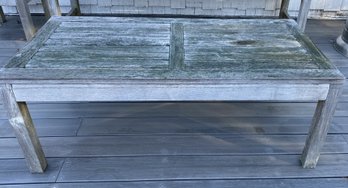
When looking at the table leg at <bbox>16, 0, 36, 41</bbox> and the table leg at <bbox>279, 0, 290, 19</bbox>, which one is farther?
the table leg at <bbox>279, 0, 290, 19</bbox>

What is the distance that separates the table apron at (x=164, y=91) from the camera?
1218 millimetres

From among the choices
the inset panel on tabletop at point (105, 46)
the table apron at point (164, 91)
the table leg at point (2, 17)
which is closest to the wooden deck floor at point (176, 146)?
the table apron at point (164, 91)


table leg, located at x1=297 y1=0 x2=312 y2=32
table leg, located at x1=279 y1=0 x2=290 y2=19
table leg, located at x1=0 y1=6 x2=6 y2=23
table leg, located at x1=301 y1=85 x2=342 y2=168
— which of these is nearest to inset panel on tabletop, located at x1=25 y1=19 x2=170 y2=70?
table leg, located at x1=301 y1=85 x2=342 y2=168

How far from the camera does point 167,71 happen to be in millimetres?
1236

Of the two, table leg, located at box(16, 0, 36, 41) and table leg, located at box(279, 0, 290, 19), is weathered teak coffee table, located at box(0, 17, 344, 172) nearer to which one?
table leg, located at box(16, 0, 36, 41)

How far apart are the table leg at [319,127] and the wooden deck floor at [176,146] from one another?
0.07 meters

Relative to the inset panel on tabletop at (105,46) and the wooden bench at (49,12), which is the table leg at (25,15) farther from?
the inset panel on tabletop at (105,46)

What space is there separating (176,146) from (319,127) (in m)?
0.73

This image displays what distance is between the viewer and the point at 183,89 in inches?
48.3

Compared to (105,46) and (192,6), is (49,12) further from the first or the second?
(105,46)

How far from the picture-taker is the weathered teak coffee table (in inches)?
47.6

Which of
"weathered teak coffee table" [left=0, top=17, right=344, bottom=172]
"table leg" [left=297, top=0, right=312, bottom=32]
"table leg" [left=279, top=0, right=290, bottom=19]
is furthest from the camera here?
"table leg" [left=279, top=0, right=290, bottom=19]

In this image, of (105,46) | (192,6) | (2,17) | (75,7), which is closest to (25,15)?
(75,7)

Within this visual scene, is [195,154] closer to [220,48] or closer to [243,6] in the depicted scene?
[220,48]
